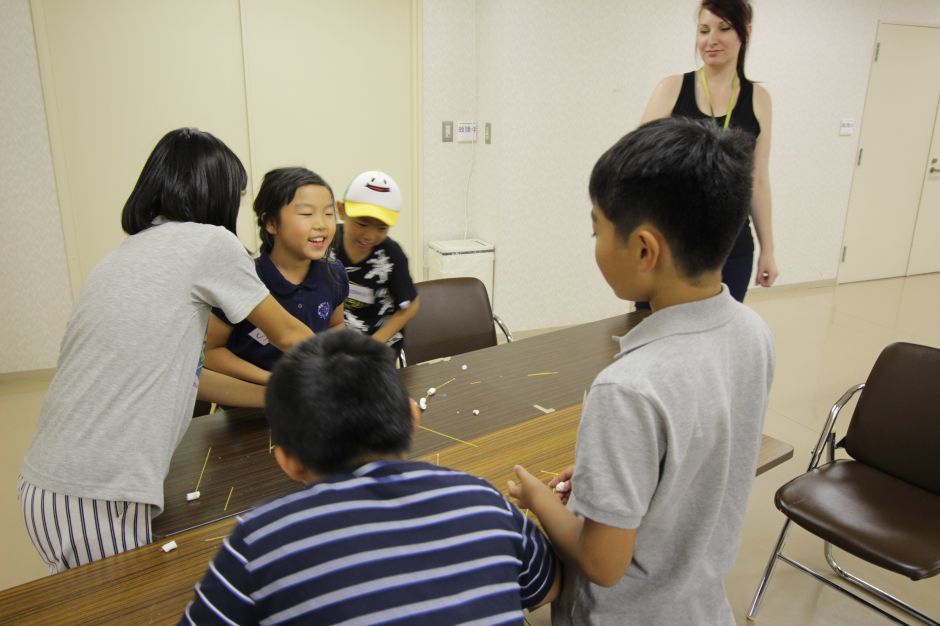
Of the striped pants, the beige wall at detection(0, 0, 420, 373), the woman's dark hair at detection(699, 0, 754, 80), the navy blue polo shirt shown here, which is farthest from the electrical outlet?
the striped pants

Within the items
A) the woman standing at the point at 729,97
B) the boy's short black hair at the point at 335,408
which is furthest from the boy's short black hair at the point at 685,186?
the woman standing at the point at 729,97

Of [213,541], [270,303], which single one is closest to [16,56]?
[270,303]

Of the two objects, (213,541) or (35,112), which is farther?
(35,112)

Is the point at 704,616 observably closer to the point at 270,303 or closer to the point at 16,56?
the point at 270,303

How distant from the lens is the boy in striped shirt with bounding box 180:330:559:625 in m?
0.72

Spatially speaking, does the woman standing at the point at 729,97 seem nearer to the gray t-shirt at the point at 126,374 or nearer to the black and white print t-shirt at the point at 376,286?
the black and white print t-shirt at the point at 376,286

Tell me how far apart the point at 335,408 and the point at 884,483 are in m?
1.94

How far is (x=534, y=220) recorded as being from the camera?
4676mm

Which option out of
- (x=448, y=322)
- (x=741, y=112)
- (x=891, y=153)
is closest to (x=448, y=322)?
(x=448, y=322)

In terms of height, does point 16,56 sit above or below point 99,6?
below

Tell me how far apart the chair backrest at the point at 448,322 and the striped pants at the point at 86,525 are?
141cm

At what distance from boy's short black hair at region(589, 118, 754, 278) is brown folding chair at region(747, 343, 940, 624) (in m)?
1.38

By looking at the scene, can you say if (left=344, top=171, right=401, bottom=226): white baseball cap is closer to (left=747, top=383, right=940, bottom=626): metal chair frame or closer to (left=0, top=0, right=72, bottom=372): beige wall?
(left=747, top=383, right=940, bottom=626): metal chair frame

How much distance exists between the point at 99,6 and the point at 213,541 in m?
3.60
